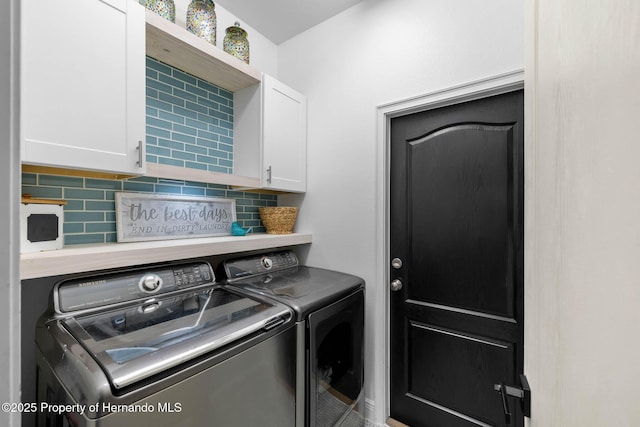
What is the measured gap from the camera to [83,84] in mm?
1149

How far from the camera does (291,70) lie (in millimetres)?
2375

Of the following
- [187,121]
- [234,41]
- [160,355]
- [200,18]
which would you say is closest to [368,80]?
[234,41]

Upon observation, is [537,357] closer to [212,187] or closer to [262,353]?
[262,353]

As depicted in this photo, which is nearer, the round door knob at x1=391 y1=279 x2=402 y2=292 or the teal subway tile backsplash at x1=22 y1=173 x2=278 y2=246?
the teal subway tile backsplash at x1=22 y1=173 x2=278 y2=246

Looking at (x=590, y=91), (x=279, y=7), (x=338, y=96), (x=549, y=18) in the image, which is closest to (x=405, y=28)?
(x=338, y=96)

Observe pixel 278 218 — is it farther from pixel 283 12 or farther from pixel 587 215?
pixel 587 215

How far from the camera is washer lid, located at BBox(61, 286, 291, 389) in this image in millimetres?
818

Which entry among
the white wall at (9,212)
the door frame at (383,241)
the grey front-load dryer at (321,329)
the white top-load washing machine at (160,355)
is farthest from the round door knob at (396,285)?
the white wall at (9,212)

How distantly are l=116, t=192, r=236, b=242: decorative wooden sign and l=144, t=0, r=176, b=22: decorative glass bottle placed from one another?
3.27ft

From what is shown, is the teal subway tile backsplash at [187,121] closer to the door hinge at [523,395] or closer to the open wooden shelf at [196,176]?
the open wooden shelf at [196,176]

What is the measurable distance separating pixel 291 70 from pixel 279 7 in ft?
1.51

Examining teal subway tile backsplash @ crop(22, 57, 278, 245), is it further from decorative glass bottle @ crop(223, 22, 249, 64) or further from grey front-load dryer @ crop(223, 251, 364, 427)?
grey front-load dryer @ crop(223, 251, 364, 427)

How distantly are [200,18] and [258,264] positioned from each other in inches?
62.7

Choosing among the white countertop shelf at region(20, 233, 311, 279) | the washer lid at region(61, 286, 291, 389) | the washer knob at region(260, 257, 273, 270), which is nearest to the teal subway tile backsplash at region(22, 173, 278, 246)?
the white countertop shelf at region(20, 233, 311, 279)
